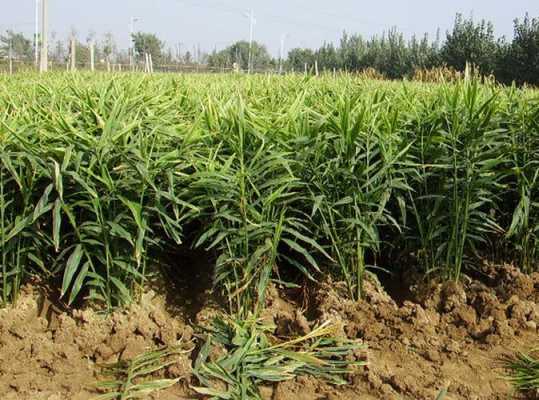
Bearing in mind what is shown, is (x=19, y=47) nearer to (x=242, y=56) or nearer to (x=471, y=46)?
(x=242, y=56)

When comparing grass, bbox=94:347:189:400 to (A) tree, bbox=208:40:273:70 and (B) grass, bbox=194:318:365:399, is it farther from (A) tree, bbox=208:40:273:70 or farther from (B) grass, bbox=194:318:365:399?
(A) tree, bbox=208:40:273:70

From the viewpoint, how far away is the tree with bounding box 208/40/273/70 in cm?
3916

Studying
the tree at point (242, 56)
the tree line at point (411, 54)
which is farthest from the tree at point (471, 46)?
the tree at point (242, 56)

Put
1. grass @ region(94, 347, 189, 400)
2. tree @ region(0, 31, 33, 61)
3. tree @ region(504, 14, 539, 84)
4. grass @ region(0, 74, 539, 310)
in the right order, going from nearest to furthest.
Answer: grass @ region(94, 347, 189, 400) → grass @ region(0, 74, 539, 310) → tree @ region(504, 14, 539, 84) → tree @ region(0, 31, 33, 61)

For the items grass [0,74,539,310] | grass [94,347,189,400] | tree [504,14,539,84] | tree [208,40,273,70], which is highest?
tree [208,40,273,70]

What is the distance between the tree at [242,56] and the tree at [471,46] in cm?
1725

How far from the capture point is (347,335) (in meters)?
2.53

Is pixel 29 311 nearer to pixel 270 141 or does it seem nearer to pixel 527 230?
pixel 270 141

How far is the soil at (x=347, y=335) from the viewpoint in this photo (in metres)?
2.19

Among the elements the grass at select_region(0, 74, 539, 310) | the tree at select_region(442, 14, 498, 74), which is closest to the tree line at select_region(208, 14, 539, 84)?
the tree at select_region(442, 14, 498, 74)

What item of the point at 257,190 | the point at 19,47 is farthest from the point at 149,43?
the point at 257,190

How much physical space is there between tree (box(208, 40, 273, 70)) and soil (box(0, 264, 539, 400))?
3511cm

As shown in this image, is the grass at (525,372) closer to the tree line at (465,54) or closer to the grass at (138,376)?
the grass at (138,376)

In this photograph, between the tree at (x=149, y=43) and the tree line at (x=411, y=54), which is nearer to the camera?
the tree line at (x=411, y=54)
